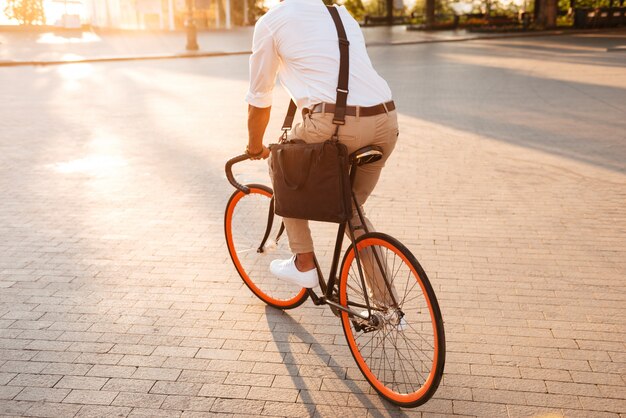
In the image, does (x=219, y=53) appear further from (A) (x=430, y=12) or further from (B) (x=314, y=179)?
(B) (x=314, y=179)

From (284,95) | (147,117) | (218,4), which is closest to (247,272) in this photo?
(147,117)

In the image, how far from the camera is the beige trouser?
322cm

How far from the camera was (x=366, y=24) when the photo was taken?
50594mm

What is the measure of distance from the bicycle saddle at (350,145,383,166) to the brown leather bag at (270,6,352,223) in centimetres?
8

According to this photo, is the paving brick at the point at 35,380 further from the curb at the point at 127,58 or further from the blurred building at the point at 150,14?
the blurred building at the point at 150,14

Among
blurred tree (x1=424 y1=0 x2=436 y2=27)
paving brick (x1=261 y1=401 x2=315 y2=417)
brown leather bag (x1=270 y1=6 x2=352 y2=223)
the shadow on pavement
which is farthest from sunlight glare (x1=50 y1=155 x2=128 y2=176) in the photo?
blurred tree (x1=424 y1=0 x2=436 y2=27)

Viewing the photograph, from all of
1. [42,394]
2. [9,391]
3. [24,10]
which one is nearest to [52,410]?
[42,394]

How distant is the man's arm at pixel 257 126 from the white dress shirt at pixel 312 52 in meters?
0.27

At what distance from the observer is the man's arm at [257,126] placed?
3.51 metres

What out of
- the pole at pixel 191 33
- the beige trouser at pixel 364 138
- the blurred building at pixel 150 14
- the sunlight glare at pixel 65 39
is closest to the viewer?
the beige trouser at pixel 364 138

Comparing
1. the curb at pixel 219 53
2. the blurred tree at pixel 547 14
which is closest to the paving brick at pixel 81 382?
the curb at pixel 219 53

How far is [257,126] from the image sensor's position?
3561mm

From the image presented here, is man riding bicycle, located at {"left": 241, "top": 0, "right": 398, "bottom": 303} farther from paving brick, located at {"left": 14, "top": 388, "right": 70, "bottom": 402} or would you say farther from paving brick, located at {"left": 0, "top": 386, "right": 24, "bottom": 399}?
paving brick, located at {"left": 0, "top": 386, "right": 24, "bottom": 399}

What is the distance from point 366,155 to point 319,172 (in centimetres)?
24
